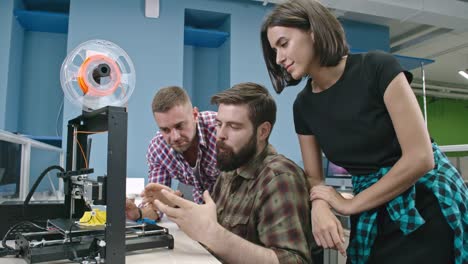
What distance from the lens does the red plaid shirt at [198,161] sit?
1720mm

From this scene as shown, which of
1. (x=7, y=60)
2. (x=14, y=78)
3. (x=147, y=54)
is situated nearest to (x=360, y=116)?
(x=147, y=54)

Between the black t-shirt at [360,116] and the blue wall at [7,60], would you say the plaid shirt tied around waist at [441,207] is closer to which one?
the black t-shirt at [360,116]

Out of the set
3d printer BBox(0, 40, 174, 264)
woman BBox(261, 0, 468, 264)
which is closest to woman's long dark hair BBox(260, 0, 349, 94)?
woman BBox(261, 0, 468, 264)

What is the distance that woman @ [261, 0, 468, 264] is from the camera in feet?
2.75

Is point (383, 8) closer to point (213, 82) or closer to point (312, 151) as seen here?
point (213, 82)

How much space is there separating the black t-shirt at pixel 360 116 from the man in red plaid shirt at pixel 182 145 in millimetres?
739

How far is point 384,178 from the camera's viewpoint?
0.84 meters

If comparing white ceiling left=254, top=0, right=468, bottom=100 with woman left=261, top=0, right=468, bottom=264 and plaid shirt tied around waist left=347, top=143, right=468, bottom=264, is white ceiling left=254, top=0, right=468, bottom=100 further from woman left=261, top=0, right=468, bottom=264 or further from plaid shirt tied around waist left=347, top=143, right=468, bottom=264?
plaid shirt tied around waist left=347, top=143, right=468, bottom=264

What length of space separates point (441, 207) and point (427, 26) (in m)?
4.51

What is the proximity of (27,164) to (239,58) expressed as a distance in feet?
7.28

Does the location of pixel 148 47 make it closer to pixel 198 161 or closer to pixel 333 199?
pixel 198 161

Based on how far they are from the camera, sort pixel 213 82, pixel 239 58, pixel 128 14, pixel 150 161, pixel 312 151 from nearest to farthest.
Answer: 1. pixel 312 151
2. pixel 150 161
3. pixel 128 14
4. pixel 239 58
5. pixel 213 82

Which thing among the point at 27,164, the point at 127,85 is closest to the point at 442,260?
the point at 127,85

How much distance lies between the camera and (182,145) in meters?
1.60
